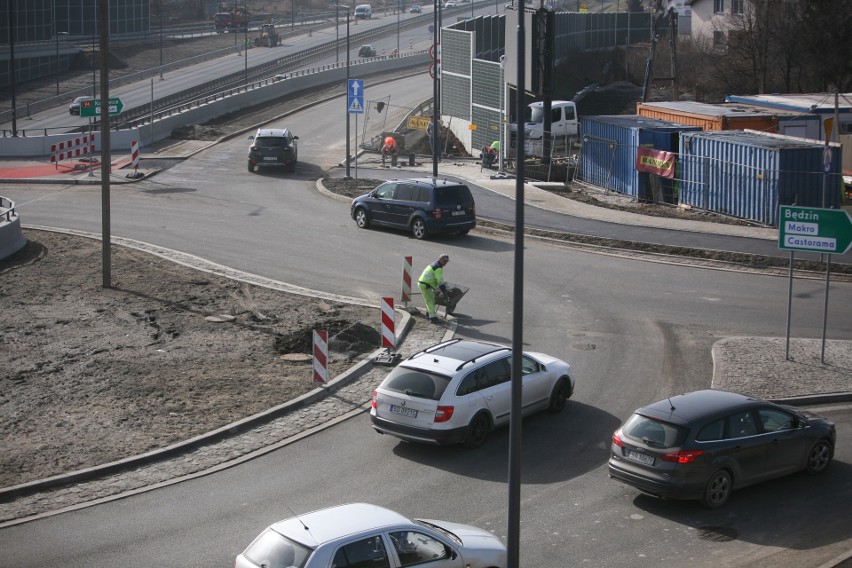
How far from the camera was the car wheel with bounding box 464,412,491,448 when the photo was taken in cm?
1438

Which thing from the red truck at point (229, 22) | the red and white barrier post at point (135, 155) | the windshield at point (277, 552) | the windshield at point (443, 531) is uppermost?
the red truck at point (229, 22)

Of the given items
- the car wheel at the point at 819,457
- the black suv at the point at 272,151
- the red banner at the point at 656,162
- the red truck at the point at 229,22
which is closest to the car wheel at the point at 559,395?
the car wheel at the point at 819,457

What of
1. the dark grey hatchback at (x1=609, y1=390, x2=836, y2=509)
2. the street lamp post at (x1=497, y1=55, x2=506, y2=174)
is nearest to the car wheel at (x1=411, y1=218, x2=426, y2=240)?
the street lamp post at (x1=497, y1=55, x2=506, y2=174)

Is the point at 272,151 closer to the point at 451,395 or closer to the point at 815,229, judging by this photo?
the point at 815,229

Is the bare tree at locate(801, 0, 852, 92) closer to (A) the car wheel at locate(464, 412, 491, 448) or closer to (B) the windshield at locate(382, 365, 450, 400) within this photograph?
(A) the car wheel at locate(464, 412, 491, 448)

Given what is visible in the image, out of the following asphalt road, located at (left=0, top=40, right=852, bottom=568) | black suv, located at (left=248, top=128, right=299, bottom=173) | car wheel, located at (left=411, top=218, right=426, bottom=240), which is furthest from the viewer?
black suv, located at (left=248, top=128, right=299, bottom=173)

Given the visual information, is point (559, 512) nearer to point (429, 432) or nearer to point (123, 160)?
point (429, 432)

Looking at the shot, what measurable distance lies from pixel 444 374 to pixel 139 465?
14.3ft

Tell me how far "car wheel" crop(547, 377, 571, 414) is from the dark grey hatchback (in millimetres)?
2792

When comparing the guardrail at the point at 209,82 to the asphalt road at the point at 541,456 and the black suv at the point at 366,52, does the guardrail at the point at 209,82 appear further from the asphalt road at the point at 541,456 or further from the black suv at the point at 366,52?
the asphalt road at the point at 541,456

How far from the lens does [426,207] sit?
93.9 feet

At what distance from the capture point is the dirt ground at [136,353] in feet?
49.3

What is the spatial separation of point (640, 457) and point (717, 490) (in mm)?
1015

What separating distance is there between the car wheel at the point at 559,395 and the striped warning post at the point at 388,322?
3531 millimetres
